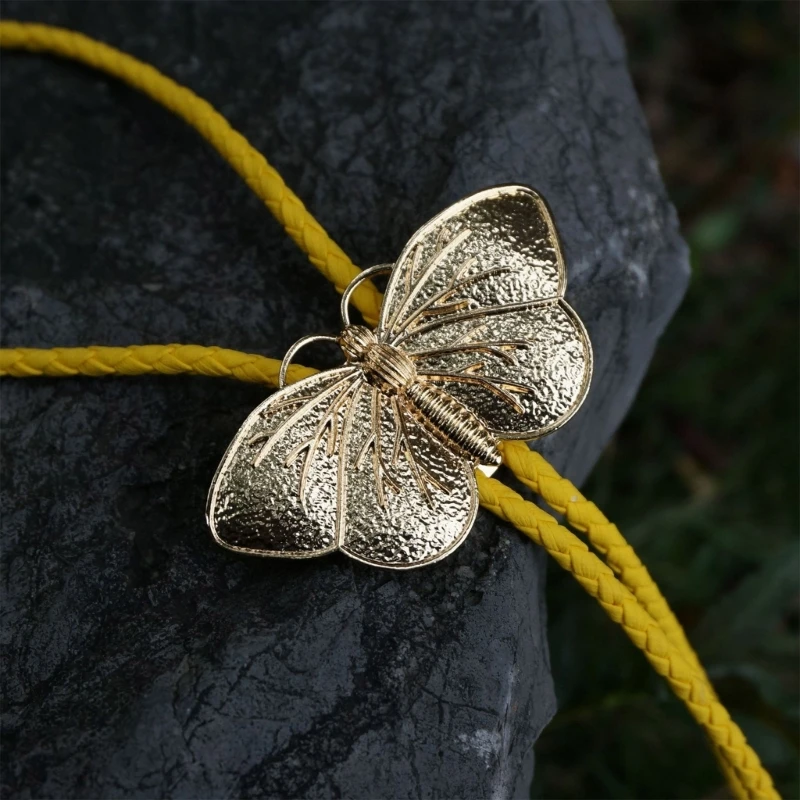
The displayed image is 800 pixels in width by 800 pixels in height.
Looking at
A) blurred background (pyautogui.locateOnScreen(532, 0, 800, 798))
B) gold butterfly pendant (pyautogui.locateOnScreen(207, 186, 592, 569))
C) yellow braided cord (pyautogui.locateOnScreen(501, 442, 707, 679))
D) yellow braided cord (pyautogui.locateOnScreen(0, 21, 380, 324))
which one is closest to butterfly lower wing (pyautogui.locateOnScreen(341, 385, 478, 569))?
gold butterfly pendant (pyautogui.locateOnScreen(207, 186, 592, 569))

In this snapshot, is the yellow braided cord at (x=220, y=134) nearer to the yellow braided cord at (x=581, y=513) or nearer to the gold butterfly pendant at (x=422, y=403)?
the gold butterfly pendant at (x=422, y=403)

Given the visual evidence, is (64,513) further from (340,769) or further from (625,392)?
(625,392)

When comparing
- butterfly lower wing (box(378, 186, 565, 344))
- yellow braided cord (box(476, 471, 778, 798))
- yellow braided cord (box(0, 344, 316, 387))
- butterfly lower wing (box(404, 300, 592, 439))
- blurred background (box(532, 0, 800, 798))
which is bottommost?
blurred background (box(532, 0, 800, 798))

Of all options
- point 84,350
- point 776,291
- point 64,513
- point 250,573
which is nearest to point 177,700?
point 250,573

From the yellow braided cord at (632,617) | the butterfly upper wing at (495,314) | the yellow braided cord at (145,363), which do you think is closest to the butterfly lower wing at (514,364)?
→ the butterfly upper wing at (495,314)

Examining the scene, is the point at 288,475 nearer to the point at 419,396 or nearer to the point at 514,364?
the point at 419,396

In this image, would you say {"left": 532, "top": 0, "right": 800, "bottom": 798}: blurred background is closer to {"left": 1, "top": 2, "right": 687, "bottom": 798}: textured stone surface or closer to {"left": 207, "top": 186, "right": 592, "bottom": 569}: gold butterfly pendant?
{"left": 1, "top": 2, "right": 687, "bottom": 798}: textured stone surface

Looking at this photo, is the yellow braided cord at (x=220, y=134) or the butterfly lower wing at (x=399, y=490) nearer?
the butterfly lower wing at (x=399, y=490)

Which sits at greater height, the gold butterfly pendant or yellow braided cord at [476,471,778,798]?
the gold butterfly pendant
